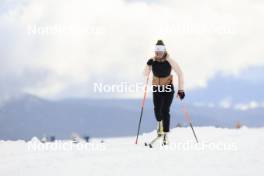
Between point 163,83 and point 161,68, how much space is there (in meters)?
0.39

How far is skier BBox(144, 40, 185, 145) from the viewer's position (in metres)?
15.3

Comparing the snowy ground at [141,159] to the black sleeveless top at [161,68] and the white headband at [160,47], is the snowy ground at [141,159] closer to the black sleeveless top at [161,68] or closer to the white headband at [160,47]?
the black sleeveless top at [161,68]

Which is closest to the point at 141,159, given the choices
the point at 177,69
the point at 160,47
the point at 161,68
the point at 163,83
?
the point at 163,83

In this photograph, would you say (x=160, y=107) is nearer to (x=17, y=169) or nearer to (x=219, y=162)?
(x=219, y=162)

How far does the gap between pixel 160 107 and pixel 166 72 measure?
93 cm

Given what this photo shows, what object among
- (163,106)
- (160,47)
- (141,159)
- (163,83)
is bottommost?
(141,159)

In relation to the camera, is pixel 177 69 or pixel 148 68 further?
pixel 148 68

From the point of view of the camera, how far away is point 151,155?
12.7m

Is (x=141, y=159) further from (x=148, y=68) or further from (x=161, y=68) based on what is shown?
(x=148, y=68)

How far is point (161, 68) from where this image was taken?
1536 cm

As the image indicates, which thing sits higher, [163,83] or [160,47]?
[160,47]

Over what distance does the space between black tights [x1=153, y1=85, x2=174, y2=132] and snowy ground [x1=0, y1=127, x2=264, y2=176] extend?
1013mm

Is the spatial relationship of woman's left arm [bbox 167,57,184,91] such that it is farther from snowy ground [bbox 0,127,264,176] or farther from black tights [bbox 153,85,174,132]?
snowy ground [bbox 0,127,264,176]

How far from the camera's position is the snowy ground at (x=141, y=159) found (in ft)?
36.9
